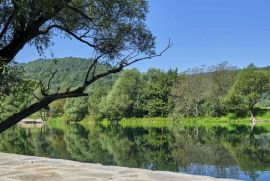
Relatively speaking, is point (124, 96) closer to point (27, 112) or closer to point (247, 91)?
point (247, 91)

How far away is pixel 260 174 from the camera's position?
1622 centimetres

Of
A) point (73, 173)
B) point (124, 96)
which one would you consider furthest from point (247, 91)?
point (73, 173)

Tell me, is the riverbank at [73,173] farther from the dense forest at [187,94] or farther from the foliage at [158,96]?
the foliage at [158,96]

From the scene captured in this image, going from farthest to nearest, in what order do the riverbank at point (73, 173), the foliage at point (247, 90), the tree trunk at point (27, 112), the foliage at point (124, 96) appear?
the foliage at point (124, 96) → the foliage at point (247, 90) → the riverbank at point (73, 173) → the tree trunk at point (27, 112)

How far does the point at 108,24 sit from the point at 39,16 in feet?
5.05

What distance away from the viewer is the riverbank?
308 inches

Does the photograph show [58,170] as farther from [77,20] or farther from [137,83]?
[137,83]

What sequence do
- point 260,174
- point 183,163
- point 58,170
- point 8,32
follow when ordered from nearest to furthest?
1. point 8,32
2. point 58,170
3. point 260,174
4. point 183,163

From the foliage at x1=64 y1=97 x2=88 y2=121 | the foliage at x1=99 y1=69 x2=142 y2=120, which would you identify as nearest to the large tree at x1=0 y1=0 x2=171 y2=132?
the foliage at x1=99 y1=69 x2=142 y2=120

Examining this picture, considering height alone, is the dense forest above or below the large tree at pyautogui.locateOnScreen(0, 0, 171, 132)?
above

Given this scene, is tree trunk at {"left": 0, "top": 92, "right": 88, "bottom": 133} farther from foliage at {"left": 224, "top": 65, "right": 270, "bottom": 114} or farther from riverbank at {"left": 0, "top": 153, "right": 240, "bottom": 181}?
foliage at {"left": 224, "top": 65, "right": 270, "bottom": 114}

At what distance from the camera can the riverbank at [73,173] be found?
7.82 meters

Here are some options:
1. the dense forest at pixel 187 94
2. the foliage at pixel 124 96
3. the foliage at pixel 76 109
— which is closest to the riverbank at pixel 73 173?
the dense forest at pixel 187 94

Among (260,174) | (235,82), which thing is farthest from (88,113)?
(260,174)
